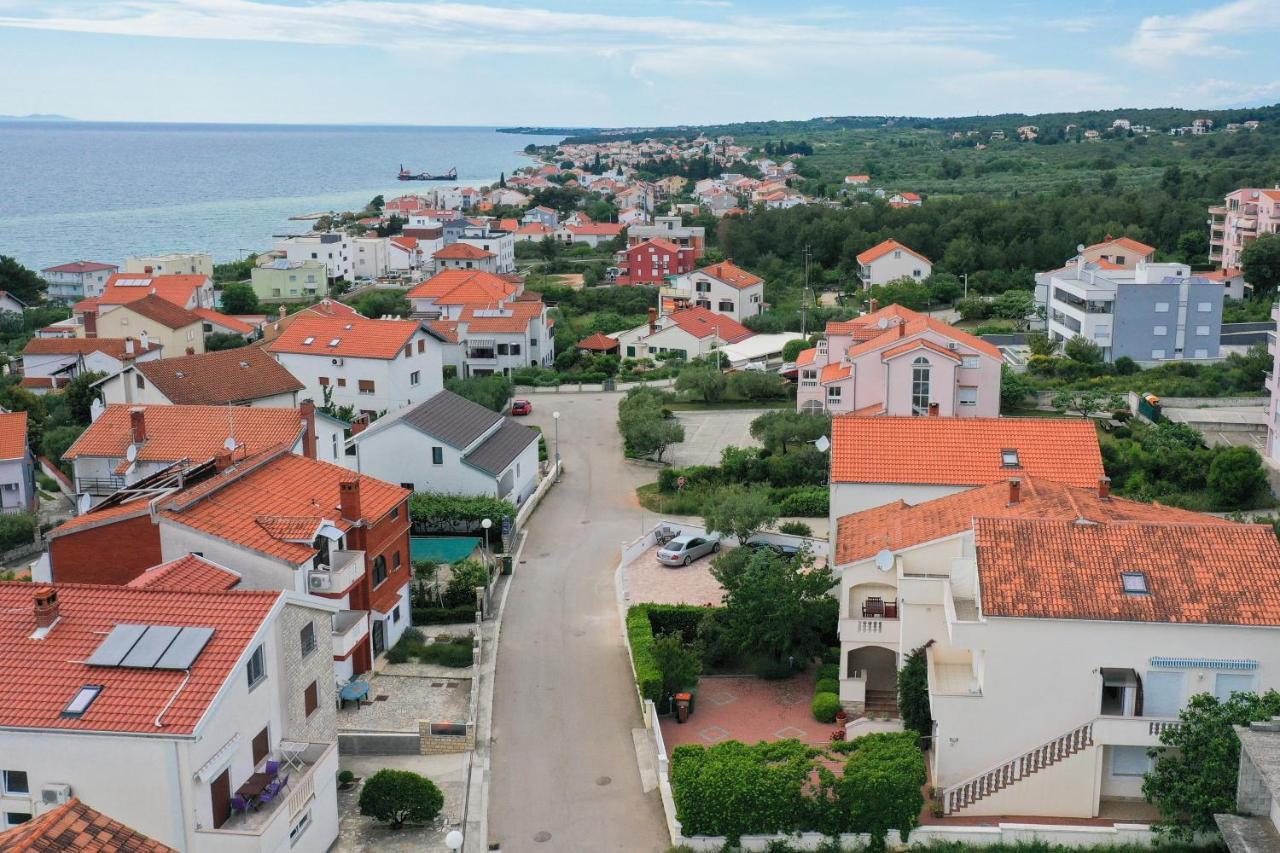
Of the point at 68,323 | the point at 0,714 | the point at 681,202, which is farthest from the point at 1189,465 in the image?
the point at 681,202

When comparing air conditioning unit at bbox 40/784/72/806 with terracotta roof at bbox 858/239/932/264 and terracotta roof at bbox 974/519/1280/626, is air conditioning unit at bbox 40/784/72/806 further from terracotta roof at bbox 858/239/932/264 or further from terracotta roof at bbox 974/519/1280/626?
terracotta roof at bbox 858/239/932/264

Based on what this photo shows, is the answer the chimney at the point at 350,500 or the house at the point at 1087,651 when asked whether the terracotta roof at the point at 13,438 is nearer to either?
the chimney at the point at 350,500

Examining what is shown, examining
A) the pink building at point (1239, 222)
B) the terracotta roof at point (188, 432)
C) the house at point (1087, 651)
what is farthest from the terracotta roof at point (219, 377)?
the pink building at point (1239, 222)

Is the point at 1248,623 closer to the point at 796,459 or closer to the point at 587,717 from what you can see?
the point at 587,717

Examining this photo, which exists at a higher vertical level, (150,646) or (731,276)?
(731,276)

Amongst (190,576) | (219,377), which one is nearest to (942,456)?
(190,576)

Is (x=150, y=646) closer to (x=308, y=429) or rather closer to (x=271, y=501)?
(x=271, y=501)

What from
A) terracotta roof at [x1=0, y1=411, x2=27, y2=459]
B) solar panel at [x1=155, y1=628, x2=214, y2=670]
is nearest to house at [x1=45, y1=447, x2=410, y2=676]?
solar panel at [x1=155, y1=628, x2=214, y2=670]
